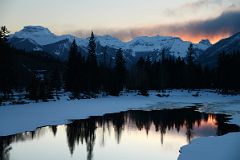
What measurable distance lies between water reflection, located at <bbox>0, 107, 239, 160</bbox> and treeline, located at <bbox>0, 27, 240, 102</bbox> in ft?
71.3

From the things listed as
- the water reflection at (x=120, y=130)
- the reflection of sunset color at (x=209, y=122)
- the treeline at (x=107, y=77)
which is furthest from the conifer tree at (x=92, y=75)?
the reflection of sunset color at (x=209, y=122)

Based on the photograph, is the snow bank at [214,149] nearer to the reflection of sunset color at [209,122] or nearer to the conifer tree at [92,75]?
the reflection of sunset color at [209,122]

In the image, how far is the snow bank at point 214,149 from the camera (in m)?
→ 21.8

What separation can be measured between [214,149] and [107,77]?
6894 cm

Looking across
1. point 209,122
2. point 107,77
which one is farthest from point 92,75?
point 209,122

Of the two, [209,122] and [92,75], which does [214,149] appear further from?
[92,75]

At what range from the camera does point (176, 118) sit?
48.9m

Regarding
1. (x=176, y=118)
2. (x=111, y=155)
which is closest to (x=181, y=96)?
(x=176, y=118)

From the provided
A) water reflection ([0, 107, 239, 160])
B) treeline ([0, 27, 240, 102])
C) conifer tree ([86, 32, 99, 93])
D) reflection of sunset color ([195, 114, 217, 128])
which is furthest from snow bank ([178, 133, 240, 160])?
conifer tree ([86, 32, 99, 93])

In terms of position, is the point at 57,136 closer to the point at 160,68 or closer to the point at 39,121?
the point at 39,121

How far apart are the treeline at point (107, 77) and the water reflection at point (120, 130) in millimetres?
21729

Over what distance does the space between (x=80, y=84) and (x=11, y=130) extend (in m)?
48.3

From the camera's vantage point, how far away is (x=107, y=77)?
9212 centimetres

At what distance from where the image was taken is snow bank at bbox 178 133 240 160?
71.6 ft
